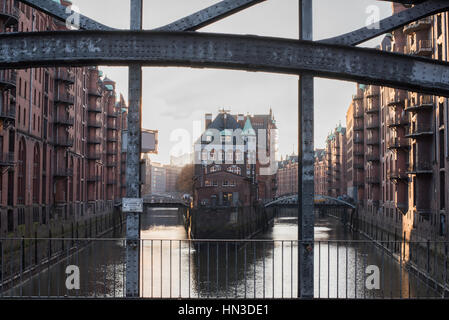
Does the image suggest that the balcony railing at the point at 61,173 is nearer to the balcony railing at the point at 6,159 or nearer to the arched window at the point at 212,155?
the balcony railing at the point at 6,159

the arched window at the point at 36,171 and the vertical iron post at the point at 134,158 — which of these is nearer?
the vertical iron post at the point at 134,158

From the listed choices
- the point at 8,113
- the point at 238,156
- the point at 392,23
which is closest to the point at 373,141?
the point at 238,156

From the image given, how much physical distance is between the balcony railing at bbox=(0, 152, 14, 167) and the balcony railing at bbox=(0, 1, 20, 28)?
792 cm

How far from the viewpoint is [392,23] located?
7785 millimetres

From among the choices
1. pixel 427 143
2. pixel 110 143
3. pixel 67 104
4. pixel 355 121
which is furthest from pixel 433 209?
pixel 110 143

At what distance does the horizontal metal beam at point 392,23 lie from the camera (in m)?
7.63

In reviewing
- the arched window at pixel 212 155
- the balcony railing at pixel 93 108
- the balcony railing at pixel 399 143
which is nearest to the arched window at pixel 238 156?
the arched window at pixel 212 155

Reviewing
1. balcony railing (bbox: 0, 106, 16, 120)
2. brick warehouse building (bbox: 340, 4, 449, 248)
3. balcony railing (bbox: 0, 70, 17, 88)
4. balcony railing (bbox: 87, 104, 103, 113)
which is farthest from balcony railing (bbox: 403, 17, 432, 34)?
balcony railing (bbox: 87, 104, 103, 113)

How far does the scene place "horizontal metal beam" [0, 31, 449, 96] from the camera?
730 cm

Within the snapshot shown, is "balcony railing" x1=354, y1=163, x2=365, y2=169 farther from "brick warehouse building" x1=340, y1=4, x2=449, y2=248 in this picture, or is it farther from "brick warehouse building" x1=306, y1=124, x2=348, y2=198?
"brick warehouse building" x1=306, y1=124, x2=348, y2=198

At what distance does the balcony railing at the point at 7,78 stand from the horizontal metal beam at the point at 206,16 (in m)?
23.8

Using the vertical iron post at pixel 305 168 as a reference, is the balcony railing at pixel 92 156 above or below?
above

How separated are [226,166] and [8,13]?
47589 mm
